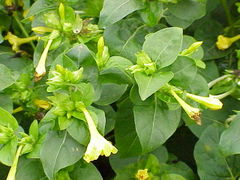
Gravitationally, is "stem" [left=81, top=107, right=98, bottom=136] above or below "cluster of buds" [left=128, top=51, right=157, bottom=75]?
below

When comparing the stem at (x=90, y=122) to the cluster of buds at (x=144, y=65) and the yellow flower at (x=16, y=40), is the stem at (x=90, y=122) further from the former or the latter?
the yellow flower at (x=16, y=40)

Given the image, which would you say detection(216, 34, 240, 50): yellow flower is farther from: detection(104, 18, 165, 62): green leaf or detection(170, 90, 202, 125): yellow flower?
detection(170, 90, 202, 125): yellow flower

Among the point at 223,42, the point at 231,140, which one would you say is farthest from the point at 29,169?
the point at 223,42

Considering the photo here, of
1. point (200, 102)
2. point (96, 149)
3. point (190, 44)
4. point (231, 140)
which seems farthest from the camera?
point (190, 44)

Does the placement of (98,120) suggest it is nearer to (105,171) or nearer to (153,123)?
(153,123)

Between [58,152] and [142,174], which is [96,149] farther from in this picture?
[142,174]

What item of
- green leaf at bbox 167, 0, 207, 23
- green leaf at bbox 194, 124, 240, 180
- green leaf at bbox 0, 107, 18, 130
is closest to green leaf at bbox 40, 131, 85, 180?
green leaf at bbox 0, 107, 18, 130

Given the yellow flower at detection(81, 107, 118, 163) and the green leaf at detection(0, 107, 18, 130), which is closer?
the yellow flower at detection(81, 107, 118, 163)

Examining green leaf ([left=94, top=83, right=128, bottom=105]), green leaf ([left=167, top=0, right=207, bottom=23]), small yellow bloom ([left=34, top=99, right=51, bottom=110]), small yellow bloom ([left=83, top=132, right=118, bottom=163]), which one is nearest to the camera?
small yellow bloom ([left=83, top=132, right=118, bottom=163])
